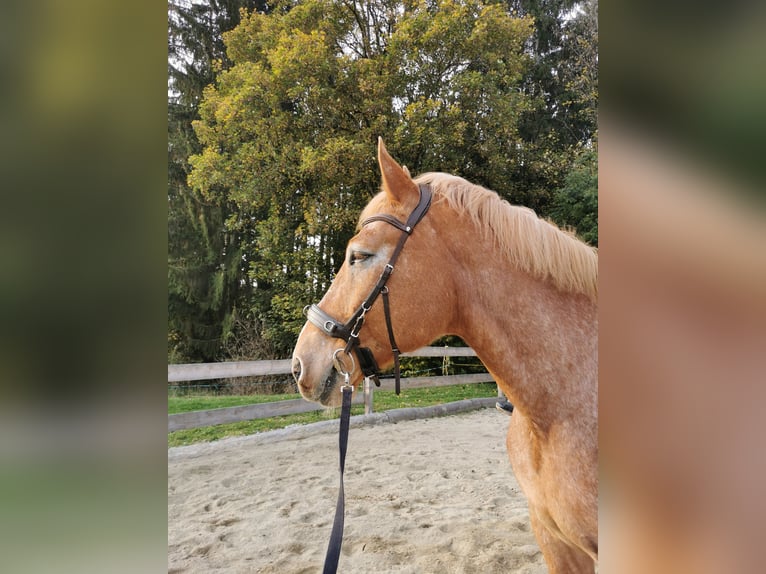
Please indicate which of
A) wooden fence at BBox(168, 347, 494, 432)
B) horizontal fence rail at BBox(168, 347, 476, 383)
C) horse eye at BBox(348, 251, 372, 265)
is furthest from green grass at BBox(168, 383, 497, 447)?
horse eye at BBox(348, 251, 372, 265)

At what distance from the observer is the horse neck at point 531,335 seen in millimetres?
1106

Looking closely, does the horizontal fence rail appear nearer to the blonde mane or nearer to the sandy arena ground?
the sandy arena ground

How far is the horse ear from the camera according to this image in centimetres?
127

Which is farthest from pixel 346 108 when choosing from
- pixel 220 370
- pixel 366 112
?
pixel 220 370

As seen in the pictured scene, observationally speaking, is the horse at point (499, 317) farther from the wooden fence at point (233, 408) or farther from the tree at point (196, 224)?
the tree at point (196, 224)

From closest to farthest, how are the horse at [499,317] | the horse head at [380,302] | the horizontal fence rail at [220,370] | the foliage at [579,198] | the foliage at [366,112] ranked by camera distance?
1. the horse at [499,317]
2. the horse head at [380,302]
3. the foliage at [579,198]
4. the horizontal fence rail at [220,370]
5. the foliage at [366,112]

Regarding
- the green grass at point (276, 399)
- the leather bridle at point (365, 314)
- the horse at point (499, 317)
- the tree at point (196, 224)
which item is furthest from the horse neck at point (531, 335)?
the tree at point (196, 224)

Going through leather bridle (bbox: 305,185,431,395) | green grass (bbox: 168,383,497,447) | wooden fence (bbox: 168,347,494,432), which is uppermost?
leather bridle (bbox: 305,185,431,395)

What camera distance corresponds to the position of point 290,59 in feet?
17.6

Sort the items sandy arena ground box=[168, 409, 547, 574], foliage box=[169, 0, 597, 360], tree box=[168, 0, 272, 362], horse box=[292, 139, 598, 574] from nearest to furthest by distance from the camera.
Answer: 1. horse box=[292, 139, 598, 574]
2. sandy arena ground box=[168, 409, 547, 574]
3. foliage box=[169, 0, 597, 360]
4. tree box=[168, 0, 272, 362]

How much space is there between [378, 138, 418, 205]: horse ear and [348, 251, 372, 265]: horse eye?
0.19m
